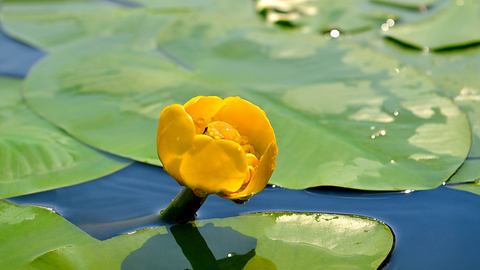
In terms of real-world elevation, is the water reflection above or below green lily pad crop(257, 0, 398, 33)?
above

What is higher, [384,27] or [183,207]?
[183,207]

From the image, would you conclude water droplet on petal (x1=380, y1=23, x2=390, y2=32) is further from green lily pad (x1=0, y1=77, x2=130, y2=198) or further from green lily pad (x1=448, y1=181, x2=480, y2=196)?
green lily pad (x1=0, y1=77, x2=130, y2=198)

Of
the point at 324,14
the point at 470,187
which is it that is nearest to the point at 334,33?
the point at 324,14

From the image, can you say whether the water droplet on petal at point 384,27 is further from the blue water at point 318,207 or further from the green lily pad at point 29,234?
the green lily pad at point 29,234

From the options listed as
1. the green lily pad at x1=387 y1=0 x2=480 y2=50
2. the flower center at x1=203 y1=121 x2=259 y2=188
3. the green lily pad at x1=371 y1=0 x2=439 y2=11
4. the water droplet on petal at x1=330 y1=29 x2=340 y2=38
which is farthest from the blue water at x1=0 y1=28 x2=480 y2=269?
the green lily pad at x1=371 y1=0 x2=439 y2=11

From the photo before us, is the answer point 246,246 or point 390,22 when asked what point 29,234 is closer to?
point 246,246

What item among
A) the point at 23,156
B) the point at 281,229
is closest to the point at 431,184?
the point at 281,229

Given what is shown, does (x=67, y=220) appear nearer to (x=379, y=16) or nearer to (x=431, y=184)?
(x=431, y=184)
